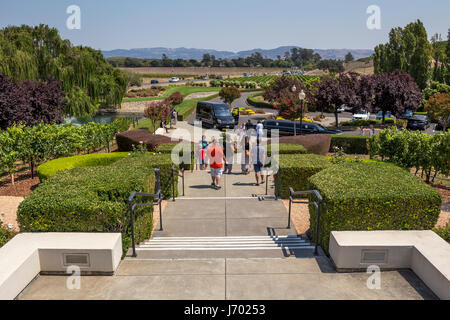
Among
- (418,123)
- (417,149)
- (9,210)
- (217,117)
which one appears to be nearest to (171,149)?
(9,210)

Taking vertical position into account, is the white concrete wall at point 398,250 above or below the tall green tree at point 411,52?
below

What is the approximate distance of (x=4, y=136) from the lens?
13922mm

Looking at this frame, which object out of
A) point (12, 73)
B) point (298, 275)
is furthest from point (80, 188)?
point (12, 73)

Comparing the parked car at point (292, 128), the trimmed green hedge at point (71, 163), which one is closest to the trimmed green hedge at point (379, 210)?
the trimmed green hedge at point (71, 163)

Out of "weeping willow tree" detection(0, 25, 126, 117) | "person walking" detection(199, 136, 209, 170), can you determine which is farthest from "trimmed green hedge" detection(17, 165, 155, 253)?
"weeping willow tree" detection(0, 25, 126, 117)

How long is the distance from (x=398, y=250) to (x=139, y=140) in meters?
14.1

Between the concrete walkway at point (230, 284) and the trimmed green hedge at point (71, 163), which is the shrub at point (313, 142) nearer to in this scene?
the trimmed green hedge at point (71, 163)

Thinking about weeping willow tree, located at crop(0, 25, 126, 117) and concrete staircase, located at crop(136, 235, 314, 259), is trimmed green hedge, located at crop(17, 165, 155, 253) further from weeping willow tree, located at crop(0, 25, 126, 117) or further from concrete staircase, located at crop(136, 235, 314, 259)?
weeping willow tree, located at crop(0, 25, 126, 117)

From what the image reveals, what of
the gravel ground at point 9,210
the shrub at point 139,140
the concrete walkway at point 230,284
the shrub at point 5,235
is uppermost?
the shrub at point 139,140

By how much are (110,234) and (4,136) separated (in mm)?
10498

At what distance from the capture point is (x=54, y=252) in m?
5.68

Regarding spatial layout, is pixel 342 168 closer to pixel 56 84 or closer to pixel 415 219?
pixel 415 219

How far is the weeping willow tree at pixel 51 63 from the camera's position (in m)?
27.7

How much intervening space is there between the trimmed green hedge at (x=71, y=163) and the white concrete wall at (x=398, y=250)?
32.7 ft
